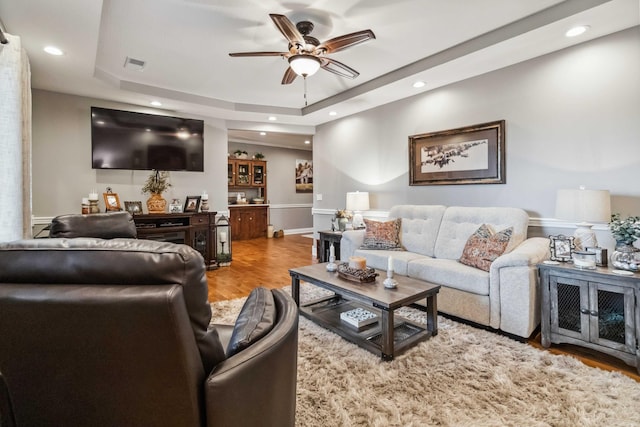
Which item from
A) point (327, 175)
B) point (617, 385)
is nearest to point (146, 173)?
point (327, 175)

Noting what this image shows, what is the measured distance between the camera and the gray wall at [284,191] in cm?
876

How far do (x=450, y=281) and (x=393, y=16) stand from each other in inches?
90.5

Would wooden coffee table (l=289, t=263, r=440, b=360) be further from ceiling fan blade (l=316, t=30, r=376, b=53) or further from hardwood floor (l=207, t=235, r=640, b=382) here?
ceiling fan blade (l=316, t=30, r=376, b=53)

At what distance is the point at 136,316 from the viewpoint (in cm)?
77

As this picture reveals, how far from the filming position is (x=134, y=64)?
137 inches

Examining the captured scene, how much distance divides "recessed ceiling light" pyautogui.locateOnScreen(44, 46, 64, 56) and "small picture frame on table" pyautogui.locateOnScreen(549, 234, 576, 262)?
454cm

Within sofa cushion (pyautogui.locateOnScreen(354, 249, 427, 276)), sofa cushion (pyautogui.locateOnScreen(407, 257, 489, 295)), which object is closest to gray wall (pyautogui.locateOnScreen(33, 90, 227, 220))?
sofa cushion (pyautogui.locateOnScreen(354, 249, 427, 276))

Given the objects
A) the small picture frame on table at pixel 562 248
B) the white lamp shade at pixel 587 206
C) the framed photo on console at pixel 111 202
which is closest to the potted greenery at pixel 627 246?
the white lamp shade at pixel 587 206

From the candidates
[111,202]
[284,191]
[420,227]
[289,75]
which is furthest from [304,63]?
[284,191]

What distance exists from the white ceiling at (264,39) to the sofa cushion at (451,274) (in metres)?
2.01

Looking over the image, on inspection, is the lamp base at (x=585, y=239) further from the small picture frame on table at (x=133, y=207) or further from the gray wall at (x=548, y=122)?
the small picture frame on table at (x=133, y=207)

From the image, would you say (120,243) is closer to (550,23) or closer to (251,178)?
(550,23)

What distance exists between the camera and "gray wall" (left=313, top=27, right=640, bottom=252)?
2627mm

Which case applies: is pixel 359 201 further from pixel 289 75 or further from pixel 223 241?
pixel 223 241
